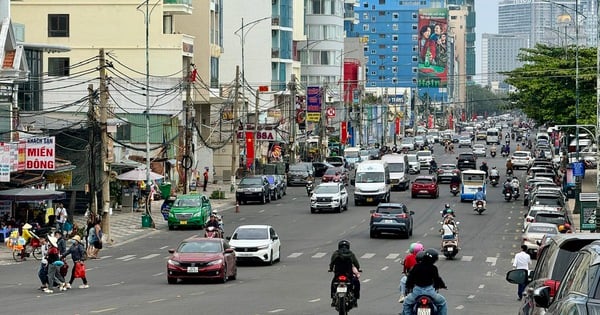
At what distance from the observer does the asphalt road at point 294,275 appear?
28.5 metres

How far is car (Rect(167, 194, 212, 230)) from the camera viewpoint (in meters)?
56.5

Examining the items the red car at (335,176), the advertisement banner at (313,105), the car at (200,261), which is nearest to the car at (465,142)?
the advertisement banner at (313,105)

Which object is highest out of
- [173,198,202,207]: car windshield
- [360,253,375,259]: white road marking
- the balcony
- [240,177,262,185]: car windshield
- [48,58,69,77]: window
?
the balcony

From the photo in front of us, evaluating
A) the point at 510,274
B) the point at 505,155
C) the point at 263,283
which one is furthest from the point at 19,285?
the point at 505,155

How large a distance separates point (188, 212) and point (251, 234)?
53.8ft

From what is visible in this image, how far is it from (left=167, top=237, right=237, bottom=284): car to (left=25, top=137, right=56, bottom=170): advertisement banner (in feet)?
63.1

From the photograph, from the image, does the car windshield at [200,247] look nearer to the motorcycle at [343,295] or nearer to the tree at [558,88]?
the motorcycle at [343,295]

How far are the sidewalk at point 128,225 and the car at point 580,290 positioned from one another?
34035 millimetres

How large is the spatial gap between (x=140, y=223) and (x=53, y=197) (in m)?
8.93

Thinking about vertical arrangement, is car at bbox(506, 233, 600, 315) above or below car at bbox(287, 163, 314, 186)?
above

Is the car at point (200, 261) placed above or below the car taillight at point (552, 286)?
below

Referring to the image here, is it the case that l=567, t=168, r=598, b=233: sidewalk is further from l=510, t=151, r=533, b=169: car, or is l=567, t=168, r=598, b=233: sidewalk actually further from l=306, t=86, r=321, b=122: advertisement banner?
l=306, t=86, r=321, b=122: advertisement banner

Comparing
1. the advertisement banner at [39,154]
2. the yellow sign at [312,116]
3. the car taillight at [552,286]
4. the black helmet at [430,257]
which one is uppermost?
the yellow sign at [312,116]

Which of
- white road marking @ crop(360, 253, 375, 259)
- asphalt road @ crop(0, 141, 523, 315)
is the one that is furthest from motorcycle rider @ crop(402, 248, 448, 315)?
white road marking @ crop(360, 253, 375, 259)
